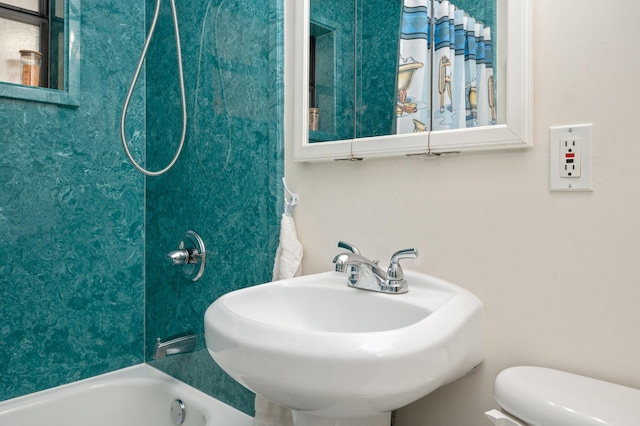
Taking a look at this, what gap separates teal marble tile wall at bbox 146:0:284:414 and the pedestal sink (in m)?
0.52

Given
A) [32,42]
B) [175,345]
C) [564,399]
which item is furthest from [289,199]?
[32,42]

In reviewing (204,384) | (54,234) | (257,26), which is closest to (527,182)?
(257,26)

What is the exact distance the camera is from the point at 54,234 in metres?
1.71

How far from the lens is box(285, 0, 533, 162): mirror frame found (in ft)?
3.09

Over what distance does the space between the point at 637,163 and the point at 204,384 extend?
1510 millimetres

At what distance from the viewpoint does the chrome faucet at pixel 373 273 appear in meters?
1.06

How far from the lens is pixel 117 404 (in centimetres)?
174

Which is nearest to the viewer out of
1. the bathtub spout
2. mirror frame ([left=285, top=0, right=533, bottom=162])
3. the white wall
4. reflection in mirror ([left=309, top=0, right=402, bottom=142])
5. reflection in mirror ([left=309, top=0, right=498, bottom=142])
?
the white wall

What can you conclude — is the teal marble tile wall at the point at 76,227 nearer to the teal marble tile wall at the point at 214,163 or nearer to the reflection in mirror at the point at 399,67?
the teal marble tile wall at the point at 214,163

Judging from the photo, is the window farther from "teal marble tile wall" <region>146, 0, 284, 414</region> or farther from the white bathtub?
the white bathtub

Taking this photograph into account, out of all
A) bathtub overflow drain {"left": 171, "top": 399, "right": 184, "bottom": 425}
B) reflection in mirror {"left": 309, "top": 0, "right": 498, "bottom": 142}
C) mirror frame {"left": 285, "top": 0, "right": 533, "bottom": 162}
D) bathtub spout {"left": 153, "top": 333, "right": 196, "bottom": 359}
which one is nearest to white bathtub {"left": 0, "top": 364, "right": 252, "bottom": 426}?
bathtub overflow drain {"left": 171, "top": 399, "right": 184, "bottom": 425}

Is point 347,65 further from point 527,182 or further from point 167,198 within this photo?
point 167,198

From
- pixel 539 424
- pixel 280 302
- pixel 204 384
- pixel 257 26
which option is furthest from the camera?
pixel 204 384

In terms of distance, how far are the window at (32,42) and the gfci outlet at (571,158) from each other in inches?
69.7
